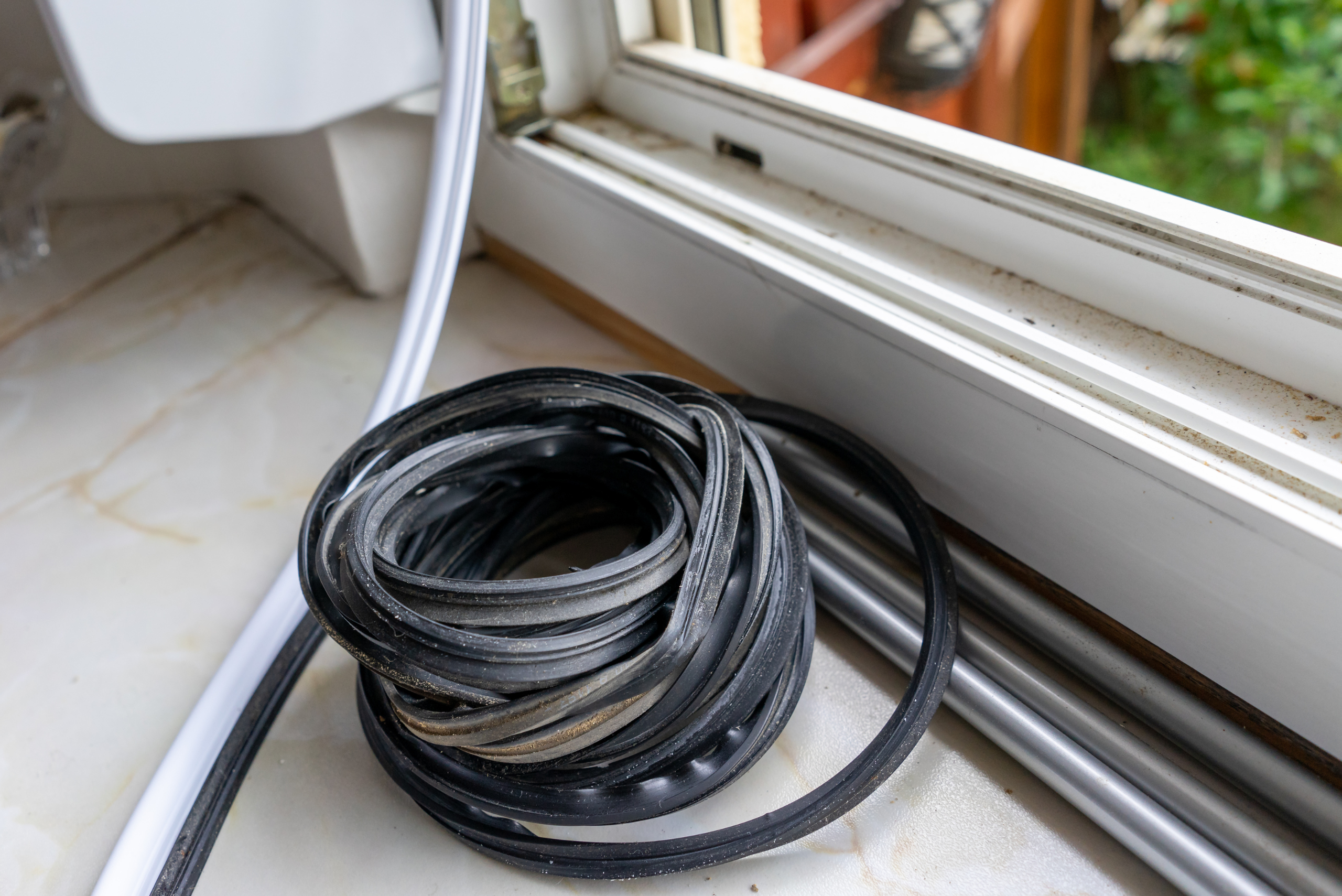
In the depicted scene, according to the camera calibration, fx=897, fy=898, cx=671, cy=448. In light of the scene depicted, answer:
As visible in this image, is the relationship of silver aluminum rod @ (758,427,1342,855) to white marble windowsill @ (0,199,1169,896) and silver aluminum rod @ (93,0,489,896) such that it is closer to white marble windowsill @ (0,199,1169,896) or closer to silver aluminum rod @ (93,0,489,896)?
white marble windowsill @ (0,199,1169,896)

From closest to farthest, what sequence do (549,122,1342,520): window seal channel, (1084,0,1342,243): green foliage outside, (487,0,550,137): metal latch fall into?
(549,122,1342,520): window seal channel → (487,0,550,137): metal latch → (1084,0,1342,243): green foliage outside

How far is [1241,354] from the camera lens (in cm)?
50

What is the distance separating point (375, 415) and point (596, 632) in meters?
0.33

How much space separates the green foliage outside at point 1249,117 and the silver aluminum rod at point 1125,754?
4.14 ft

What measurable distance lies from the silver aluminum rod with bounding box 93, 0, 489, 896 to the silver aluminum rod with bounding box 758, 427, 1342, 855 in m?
0.33

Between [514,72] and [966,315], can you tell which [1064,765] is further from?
[514,72]

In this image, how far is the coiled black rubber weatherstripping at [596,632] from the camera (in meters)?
0.44

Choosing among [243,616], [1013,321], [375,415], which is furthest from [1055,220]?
[243,616]

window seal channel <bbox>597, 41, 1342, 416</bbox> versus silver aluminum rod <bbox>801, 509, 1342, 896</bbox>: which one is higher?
window seal channel <bbox>597, 41, 1342, 416</bbox>

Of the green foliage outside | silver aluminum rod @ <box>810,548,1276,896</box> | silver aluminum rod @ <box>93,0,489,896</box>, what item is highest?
silver aluminum rod @ <box>93,0,489,896</box>

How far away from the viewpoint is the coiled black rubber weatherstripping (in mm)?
443

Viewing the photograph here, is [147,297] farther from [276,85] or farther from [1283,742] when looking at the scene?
[1283,742]

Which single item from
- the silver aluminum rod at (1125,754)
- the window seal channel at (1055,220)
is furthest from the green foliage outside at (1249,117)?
the silver aluminum rod at (1125,754)

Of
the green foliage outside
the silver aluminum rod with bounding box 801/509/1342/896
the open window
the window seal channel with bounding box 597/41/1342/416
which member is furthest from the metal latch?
the green foliage outside
